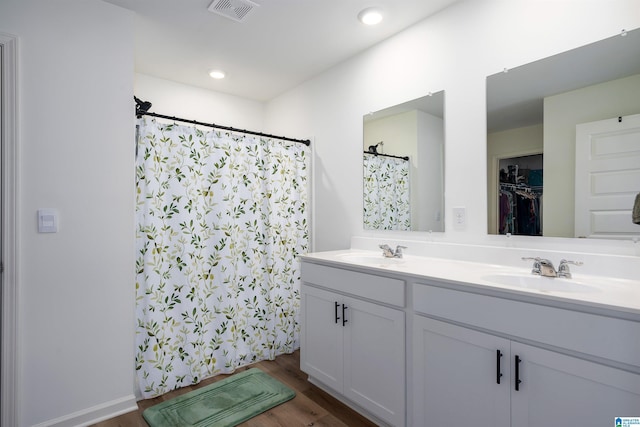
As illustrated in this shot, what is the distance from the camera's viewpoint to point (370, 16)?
206cm

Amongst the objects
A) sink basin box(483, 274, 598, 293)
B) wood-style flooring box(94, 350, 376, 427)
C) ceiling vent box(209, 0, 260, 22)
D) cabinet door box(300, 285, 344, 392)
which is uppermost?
ceiling vent box(209, 0, 260, 22)

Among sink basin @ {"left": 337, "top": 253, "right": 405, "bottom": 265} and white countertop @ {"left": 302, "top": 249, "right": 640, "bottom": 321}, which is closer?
white countertop @ {"left": 302, "top": 249, "right": 640, "bottom": 321}

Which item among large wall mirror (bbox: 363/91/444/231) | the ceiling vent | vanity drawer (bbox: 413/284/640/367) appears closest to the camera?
vanity drawer (bbox: 413/284/640/367)

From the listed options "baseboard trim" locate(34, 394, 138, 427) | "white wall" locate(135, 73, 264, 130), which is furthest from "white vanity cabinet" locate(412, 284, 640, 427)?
"white wall" locate(135, 73, 264, 130)

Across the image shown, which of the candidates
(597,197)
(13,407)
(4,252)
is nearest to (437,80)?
(597,197)

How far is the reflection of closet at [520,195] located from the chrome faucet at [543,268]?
0.20m

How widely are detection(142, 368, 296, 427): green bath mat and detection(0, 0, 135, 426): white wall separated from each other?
28 cm

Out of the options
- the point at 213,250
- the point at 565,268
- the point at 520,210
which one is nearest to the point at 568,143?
the point at 520,210

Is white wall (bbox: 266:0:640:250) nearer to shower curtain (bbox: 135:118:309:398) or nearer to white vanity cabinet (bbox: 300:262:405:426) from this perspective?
shower curtain (bbox: 135:118:309:398)

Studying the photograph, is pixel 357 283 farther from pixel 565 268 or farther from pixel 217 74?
pixel 217 74

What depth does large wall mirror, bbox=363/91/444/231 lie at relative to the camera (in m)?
2.05

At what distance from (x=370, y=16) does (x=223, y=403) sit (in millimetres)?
2590

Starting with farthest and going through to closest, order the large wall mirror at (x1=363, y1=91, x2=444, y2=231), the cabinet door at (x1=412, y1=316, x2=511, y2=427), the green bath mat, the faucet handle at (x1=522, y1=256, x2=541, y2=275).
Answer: the large wall mirror at (x1=363, y1=91, x2=444, y2=231) → the green bath mat → the faucet handle at (x1=522, y1=256, x2=541, y2=275) → the cabinet door at (x1=412, y1=316, x2=511, y2=427)

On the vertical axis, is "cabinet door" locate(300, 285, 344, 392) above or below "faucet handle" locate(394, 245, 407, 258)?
below
